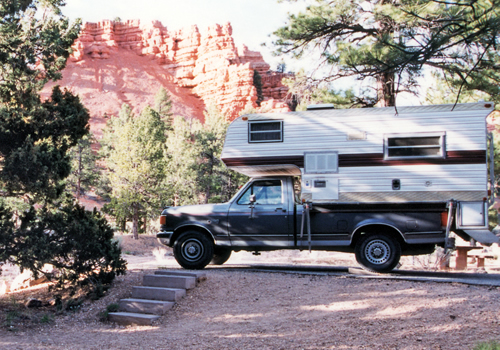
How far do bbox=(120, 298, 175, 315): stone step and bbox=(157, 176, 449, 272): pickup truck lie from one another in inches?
83.0

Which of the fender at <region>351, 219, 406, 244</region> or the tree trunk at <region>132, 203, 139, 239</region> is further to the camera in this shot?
the tree trunk at <region>132, 203, 139, 239</region>

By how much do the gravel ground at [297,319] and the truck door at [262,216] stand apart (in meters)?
1.10

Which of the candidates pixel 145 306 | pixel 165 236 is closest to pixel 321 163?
pixel 165 236

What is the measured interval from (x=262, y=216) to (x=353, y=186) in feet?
6.35

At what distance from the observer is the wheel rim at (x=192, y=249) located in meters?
10.3

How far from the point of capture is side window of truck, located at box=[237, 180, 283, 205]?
1009cm

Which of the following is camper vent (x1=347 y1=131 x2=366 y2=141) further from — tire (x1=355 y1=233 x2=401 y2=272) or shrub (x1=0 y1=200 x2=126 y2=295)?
shrub (x1=0 y1=200 x2=126 y2=295)

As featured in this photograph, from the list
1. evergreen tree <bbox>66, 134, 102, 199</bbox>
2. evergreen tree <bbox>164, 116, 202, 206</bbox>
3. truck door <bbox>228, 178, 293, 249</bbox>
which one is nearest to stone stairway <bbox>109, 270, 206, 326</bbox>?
truck door <bbox>228, 178, 293, 249</bbox>

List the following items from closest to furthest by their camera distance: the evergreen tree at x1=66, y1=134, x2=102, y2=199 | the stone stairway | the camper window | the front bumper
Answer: the stone stairway, the camper window, the front bumper, the evergreen tree at x1=66, y1=134, x2=102, y2=199

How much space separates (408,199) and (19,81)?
25.8 feet

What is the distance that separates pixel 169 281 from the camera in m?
8.81

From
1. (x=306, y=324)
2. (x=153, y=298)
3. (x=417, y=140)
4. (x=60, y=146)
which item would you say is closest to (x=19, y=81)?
(x=60, y=146)

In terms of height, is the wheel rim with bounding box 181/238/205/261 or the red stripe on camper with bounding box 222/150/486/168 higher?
the red stripe on camper with bounding box 222/150/486/168

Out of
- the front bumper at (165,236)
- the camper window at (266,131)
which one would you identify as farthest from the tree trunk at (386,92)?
the front bumper at (165,236)
